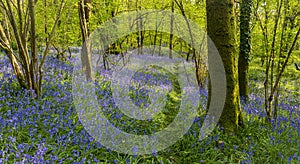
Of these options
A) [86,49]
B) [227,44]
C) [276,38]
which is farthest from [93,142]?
[276,38]

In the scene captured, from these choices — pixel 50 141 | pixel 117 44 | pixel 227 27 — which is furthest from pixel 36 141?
pixel 117 44

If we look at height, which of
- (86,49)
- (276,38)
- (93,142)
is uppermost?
(276,38)

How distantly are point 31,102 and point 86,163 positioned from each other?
7.88ft

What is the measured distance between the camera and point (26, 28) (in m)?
5.54

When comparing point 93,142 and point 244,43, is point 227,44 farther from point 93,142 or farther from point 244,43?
point 244,43

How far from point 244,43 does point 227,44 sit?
3.12 m

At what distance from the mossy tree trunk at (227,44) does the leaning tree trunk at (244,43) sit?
9.23 ft

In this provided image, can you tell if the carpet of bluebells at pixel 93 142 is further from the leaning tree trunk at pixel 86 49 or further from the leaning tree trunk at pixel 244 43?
the leaning tree trunk at pixel 86 49

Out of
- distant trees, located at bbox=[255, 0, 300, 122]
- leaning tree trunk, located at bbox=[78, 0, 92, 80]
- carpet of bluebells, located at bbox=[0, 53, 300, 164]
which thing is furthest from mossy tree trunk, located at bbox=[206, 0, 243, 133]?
leaning tree trunk, located at bbox=[78, 0, 92, 80]

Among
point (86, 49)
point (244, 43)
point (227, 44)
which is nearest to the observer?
point (227, 44)

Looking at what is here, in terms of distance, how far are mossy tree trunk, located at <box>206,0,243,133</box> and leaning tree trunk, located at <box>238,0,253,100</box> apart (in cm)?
281

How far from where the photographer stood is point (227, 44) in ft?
13.9

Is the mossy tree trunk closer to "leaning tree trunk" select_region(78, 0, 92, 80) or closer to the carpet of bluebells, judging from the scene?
the carpet of bluebells

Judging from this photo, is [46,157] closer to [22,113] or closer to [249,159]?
[22,113]
